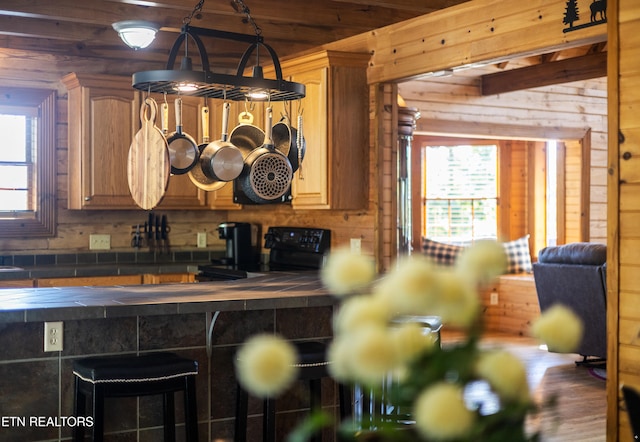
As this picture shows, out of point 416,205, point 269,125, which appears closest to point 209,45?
point 269,125

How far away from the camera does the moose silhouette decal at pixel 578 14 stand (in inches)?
160

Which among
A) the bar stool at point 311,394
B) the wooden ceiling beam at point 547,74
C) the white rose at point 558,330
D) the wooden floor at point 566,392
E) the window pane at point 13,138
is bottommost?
the wooden floor at point 566,392

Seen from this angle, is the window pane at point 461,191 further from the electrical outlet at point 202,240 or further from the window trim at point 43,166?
the window trim at point 43,166

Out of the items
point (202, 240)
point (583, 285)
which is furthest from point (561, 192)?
point (202, 240)

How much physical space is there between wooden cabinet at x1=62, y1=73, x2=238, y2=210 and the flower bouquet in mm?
5351

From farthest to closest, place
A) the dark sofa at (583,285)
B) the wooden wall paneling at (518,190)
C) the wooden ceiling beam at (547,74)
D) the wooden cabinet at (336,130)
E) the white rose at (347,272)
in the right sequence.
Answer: the wooden wall paneling at (518,190) → the wooden ceiling beam at (547,74) → the dark sofa at (583,285) → the wooden cabinet at (336,130) → the white rose at (347,272)

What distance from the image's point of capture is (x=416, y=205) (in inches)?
384

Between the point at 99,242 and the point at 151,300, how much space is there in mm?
3149

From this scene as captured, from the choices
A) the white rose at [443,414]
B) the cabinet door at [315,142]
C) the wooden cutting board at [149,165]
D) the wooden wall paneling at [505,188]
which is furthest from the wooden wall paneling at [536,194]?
the white rose at [443,414]

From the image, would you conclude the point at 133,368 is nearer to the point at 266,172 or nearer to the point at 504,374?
the point at 266,172

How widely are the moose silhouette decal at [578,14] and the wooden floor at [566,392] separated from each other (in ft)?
5.27

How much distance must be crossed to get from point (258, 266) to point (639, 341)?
128 inches

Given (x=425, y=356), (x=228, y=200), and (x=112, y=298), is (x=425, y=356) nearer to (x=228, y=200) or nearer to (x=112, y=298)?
(x=112, y=298)

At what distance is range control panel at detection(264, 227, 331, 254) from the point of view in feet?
19.9
